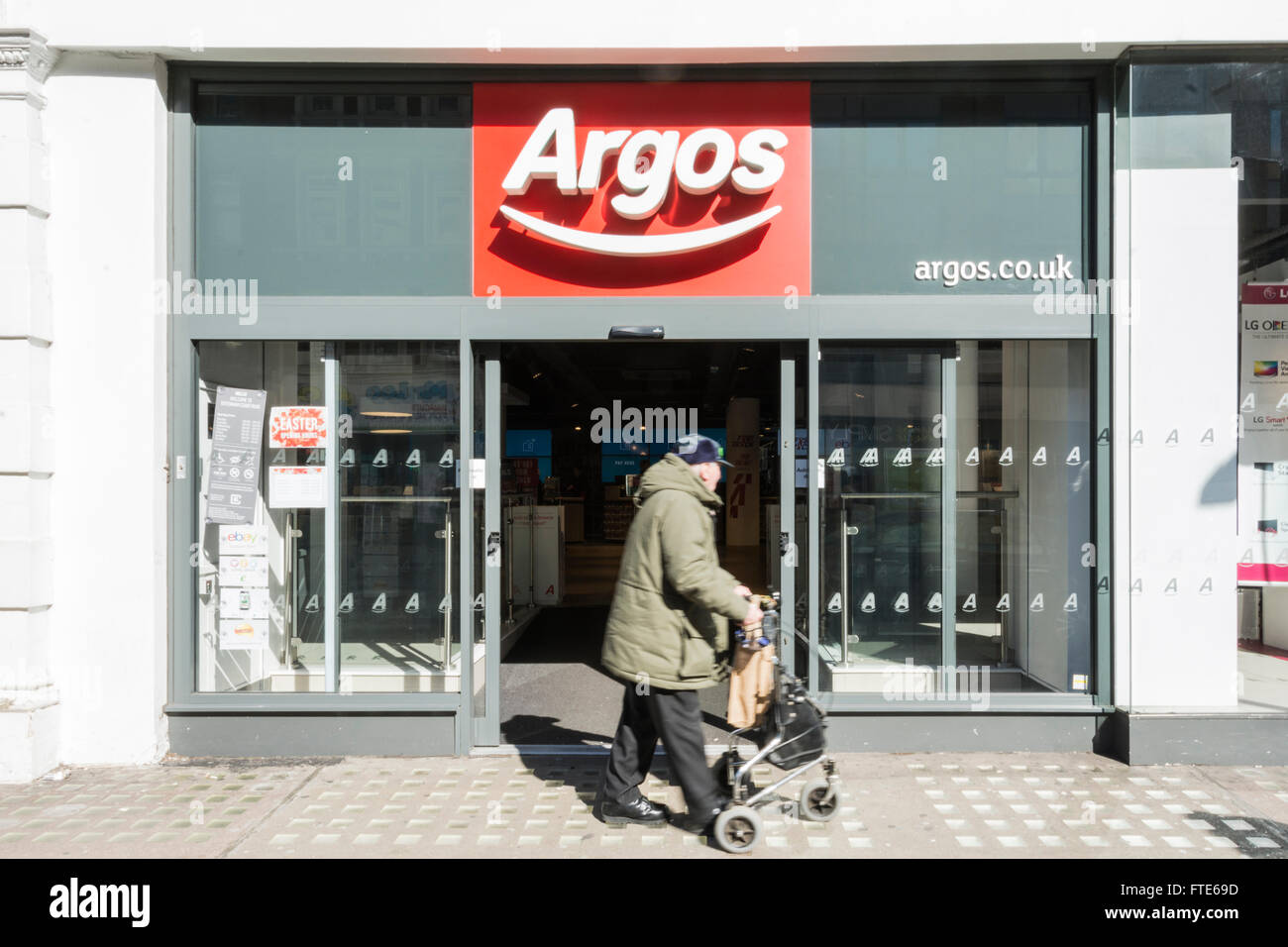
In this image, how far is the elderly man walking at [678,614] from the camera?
399cm

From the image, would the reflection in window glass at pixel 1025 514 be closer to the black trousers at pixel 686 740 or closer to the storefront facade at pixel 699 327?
the storefront facade at pixel 699 327

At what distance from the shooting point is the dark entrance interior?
6613 millimetres

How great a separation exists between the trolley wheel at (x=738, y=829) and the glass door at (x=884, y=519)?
1.78m

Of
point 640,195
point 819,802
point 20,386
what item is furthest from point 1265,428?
point 20,386

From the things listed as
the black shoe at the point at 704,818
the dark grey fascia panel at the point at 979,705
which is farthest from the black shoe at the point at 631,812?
the dark grey fascia panel at the point at 979,705

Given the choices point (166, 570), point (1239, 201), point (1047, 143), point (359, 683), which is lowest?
point (359, 683)

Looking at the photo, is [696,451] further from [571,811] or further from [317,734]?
[317,734]

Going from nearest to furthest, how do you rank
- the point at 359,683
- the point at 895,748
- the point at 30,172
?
the point at 30,172, the point at 895,748, the point at 359,683

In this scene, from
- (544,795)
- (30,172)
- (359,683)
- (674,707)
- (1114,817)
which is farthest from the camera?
(359,683)

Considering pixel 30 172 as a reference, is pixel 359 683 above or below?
below

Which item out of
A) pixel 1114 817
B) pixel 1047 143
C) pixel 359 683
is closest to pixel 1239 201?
pixel 1047 143

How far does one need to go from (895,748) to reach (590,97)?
427 centimetres

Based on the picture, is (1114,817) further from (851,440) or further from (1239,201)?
(1239,201)

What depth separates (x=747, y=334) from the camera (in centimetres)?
542
